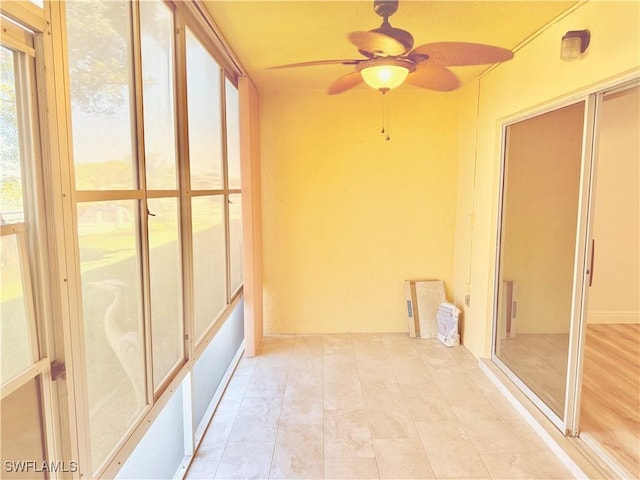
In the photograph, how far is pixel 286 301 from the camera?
13.4ft

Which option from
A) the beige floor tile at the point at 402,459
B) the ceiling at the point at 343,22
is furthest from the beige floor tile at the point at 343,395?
the ceiling at the point at 343,22

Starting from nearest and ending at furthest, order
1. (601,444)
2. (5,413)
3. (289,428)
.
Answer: (5,413), (601,444), (289,428)

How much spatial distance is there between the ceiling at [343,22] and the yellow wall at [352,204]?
3.34ft

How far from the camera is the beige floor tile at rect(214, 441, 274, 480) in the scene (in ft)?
6.62

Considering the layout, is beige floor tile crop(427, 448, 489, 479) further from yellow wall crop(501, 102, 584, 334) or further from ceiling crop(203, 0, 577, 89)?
ceiling crop(203, 0, 577, 89)

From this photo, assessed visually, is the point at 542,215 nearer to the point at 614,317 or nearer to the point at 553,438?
the point at 553,438

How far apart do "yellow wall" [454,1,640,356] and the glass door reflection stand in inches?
4.6

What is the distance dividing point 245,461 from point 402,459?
907 millimetres

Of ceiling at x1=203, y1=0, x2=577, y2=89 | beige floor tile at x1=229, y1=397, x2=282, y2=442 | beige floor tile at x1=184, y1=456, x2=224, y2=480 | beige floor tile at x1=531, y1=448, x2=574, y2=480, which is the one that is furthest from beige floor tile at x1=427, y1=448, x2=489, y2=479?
ceiling at x1=203, y1=0, x2=577, y2=89

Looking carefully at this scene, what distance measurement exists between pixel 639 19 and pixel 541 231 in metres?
1.39

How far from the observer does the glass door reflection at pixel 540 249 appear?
2.29 metres

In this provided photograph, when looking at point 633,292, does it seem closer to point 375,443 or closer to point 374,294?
point 374,294

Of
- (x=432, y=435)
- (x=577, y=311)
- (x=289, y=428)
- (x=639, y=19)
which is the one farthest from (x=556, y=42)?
(x=289, y=428)

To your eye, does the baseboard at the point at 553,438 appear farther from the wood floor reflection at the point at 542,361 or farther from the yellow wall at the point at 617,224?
the yellow wall at the point at 617,224
